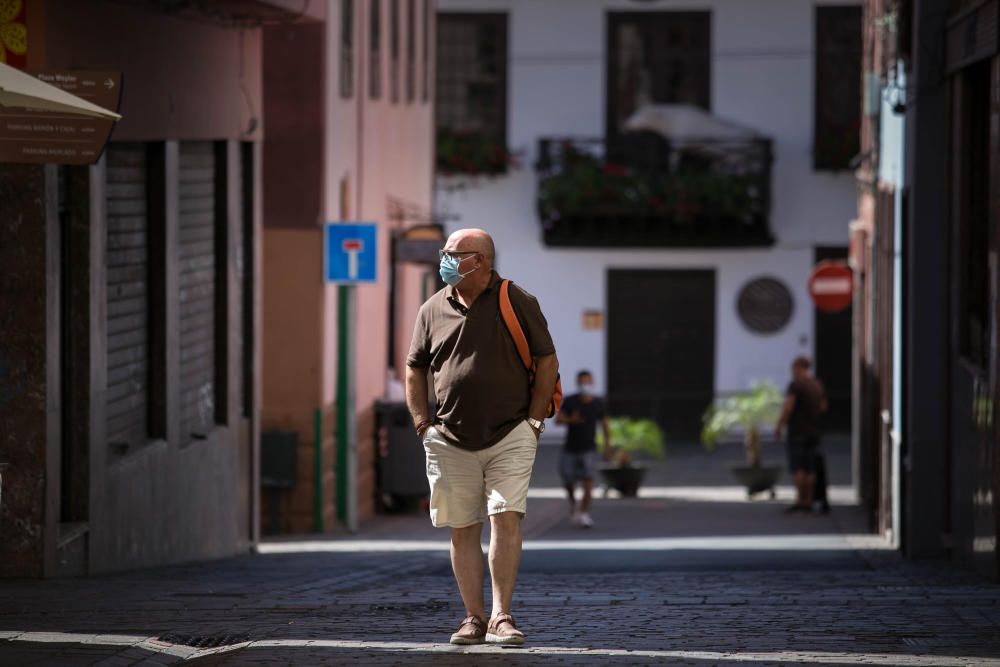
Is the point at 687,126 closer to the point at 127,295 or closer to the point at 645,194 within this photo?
the point at 645,194

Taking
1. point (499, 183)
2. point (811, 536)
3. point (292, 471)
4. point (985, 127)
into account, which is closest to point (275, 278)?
point (292, 471)

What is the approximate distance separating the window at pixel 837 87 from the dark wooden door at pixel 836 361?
2.66m

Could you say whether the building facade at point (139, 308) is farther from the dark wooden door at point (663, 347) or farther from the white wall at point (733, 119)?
the white wall at point (733, 119)

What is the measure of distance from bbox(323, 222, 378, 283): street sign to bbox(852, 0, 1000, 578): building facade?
4.75 m

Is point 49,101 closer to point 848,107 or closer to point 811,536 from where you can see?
point 811,536

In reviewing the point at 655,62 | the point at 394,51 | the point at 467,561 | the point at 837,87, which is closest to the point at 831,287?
the point at 394,51

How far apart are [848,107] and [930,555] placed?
20.6 m

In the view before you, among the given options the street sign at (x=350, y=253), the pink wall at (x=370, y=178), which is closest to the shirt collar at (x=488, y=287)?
the street sign at (x=350, y=253)

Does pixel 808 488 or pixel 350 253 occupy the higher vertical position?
pixel 350 253

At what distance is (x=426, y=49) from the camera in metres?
28.7

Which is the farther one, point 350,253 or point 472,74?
point 472,74

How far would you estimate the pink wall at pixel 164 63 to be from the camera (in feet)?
35.8

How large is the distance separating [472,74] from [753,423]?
11297mm

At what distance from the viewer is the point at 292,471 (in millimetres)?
19453
